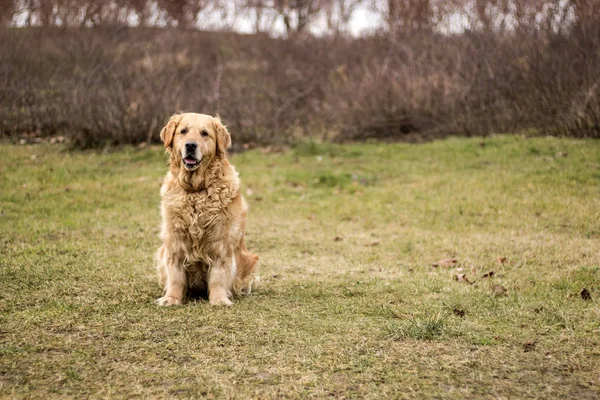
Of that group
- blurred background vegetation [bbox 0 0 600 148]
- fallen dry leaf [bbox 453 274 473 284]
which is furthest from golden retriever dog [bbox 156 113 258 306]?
blurred background vegetation [bbox 0 0 600 148]

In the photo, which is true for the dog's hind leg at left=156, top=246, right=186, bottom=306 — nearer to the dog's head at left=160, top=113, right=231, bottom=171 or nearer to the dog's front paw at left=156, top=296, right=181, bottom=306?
the dog's front paw at left=156, top=296, right=181, bottom=306

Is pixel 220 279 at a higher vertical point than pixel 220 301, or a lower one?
higher

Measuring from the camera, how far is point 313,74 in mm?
21484

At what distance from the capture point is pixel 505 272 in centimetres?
621

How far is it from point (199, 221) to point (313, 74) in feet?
56.3

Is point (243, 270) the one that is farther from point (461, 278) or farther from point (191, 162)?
point (461, 278)

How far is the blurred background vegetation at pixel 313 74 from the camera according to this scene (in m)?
14.2

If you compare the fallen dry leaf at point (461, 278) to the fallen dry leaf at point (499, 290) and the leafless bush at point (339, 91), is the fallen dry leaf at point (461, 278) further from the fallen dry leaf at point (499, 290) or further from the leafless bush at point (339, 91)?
the leafless bush at point (339, 91)

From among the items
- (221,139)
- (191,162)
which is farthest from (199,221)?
(221,139)

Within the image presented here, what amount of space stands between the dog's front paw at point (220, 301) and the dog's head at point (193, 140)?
109 cm

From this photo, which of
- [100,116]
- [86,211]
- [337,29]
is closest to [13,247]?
[86,211]

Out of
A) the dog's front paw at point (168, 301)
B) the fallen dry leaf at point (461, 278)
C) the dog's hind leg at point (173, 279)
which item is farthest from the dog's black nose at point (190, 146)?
the fallen dry leaf at point (461, 278)

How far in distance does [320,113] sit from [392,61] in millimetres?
3637

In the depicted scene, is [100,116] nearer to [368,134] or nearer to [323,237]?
[368,134]
